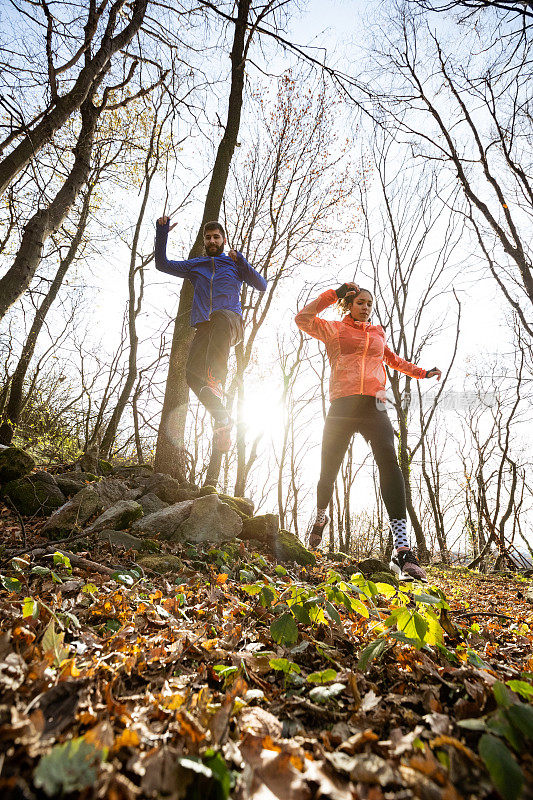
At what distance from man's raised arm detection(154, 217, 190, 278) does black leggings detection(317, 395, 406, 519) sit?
236 centimetres

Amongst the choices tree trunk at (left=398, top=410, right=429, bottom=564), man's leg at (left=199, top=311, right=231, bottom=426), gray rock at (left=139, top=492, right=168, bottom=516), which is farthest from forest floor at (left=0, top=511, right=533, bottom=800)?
tree trunk at (left=398, top=410, right=429, bottom=564)

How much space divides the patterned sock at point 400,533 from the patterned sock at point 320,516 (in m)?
0.67

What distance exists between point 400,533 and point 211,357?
2368mm

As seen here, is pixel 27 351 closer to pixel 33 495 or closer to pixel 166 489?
pixel 33 495

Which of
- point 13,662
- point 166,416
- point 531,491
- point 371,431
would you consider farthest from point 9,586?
point 531,491

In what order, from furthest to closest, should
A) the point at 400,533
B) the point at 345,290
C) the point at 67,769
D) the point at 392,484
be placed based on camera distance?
the point at 345,290
the point at 392,484
the point at 400,533
the point at 67,769

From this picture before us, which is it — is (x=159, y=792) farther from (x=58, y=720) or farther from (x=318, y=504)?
A: (x=318, y=504)

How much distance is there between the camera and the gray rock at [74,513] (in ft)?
9.56

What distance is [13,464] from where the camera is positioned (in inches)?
146

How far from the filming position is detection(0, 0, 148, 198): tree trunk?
130 inches

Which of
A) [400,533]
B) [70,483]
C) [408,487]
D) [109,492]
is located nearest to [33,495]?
[70,483]

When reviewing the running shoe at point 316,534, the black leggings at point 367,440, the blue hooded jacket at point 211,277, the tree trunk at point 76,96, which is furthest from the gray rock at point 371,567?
the tree trunk at point 76,96

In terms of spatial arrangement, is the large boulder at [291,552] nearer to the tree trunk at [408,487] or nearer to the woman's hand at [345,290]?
the woman's hand at [345,290]

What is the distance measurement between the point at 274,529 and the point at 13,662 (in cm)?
284
